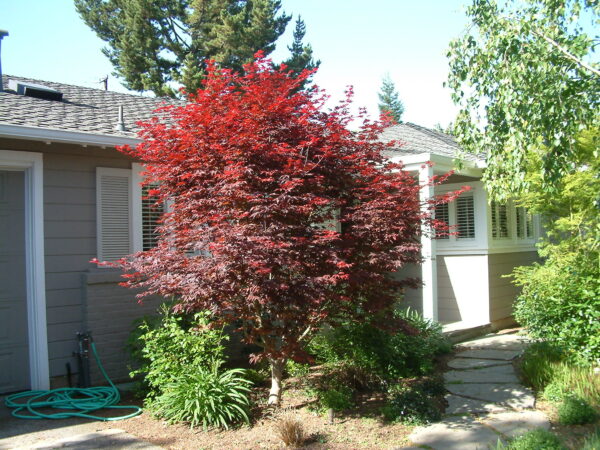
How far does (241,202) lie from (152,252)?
3.57 feet

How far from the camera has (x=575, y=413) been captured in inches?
187

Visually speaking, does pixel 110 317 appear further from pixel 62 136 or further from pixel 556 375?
pixel 556 375

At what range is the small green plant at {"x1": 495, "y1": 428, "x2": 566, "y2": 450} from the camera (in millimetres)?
3855

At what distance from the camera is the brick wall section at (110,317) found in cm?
601

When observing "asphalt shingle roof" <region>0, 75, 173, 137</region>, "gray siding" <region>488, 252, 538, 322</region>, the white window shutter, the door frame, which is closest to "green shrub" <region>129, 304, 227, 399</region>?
the door frame

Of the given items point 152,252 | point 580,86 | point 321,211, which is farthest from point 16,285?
point 580,86

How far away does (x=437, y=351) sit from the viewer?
23.8 feet

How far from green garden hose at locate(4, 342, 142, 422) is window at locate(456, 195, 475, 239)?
252 inches

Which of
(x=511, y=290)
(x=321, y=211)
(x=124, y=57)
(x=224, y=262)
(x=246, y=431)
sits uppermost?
(x=124, y=57)

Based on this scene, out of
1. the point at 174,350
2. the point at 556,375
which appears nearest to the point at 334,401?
the point at 174,350

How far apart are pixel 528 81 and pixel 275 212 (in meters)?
2.87

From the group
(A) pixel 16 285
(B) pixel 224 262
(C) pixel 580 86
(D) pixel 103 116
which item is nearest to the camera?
(B) pixel 224 262

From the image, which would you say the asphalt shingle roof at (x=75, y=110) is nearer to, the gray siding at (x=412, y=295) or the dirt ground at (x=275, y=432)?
the dirt ground at (x=275, y=432)

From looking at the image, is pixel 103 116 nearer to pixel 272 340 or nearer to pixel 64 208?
pixel 64 208
